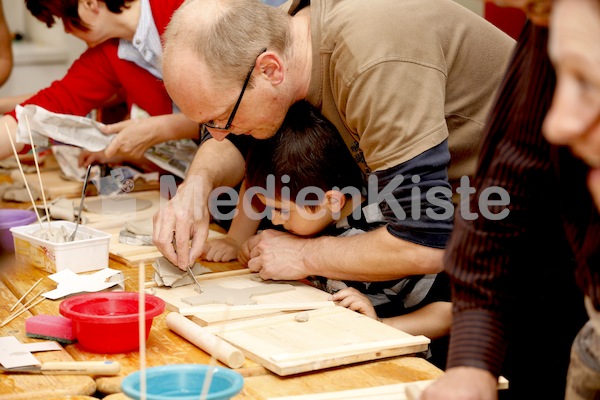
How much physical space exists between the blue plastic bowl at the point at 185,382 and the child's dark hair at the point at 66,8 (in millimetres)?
1614

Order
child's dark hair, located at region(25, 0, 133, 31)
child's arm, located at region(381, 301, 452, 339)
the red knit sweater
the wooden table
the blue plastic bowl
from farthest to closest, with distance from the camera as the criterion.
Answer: the red knit sweater
child's dark hair, located at region(25, 0, 133, 31)
child's arm, located at region(381, 301, 452, 339)
the wooden table
the blue plastic bowl

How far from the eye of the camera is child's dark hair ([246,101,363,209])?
77.8 inches

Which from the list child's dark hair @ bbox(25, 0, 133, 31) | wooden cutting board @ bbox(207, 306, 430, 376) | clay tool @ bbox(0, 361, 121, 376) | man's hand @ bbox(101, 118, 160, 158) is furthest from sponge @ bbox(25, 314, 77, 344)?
child's dark hair @ bbox(25, 0, 133, 31)

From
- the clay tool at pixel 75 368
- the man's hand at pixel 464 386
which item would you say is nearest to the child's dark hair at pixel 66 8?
the clay tool at pixel 75 368

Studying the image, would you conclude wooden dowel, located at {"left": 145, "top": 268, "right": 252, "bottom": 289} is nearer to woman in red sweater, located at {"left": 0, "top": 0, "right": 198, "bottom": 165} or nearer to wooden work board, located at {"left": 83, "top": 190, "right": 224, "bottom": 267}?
wooden work board, located at {"left": 83, "top": 190, "right": 224, "bottom": 267}

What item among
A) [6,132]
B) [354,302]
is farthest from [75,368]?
[6,132]

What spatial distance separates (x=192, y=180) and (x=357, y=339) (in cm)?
86

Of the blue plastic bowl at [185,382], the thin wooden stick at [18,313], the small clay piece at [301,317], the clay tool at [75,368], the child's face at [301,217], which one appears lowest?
the thin wooden stick at [18,313]

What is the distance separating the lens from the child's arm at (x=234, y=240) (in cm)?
221

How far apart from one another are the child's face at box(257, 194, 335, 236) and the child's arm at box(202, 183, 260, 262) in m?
0.22

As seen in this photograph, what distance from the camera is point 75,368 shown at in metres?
1.40

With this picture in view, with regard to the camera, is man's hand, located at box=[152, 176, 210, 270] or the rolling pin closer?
the rolling pin

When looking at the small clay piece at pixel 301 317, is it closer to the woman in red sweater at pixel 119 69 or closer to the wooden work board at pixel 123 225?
the wooden work board at pixel 123 225

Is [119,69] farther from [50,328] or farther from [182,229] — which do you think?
[50,328]
